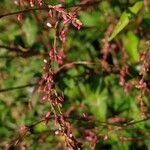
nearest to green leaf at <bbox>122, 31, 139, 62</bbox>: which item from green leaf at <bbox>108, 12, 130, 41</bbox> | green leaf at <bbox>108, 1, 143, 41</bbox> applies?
green leaf at <bbox>108, 1, 143, 41</bbox>

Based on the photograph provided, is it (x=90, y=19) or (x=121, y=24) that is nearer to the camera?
(x=121, y=24)

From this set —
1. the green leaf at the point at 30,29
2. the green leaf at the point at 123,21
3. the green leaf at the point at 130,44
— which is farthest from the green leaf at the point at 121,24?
the green leaf at the point at 30,29

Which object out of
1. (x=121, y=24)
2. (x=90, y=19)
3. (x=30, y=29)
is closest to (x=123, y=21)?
(x=121, y=24)

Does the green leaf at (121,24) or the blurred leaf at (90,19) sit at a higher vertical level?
the blurred leaf at (90,19)

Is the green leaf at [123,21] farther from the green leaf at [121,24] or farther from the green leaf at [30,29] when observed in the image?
the green leaf at [30,29]

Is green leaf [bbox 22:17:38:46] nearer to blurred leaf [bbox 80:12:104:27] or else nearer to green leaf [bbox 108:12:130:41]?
blurred leaf [bbox 80:12:104:27]

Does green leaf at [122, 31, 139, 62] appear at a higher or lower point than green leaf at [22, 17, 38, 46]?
lower

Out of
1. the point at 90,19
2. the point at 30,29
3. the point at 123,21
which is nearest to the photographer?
the point at 123,21

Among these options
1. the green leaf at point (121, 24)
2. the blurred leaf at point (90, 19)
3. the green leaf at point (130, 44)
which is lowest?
the green leaf at point (130, 44)

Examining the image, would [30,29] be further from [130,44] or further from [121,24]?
[121,24]

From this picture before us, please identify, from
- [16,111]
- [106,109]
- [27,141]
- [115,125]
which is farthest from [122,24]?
[16,111]

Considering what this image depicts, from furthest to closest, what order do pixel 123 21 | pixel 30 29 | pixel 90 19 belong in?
1. pixel 30 29
2. pixel 90 19
3. pixel 123 21
